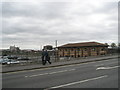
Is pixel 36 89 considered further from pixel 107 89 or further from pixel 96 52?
pixel 96 52

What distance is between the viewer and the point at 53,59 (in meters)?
23.0

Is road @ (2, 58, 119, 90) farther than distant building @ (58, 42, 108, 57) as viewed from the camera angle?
No

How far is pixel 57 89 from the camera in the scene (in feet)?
21.2

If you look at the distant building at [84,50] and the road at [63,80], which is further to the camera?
the distant building at [84,50]

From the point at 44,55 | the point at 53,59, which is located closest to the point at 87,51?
the point at 53,59

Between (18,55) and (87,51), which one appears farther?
(87,51)

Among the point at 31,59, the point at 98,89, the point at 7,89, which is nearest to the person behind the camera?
the point at 98,89

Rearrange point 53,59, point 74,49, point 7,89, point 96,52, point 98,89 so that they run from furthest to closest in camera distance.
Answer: point 74,49, point 96,52, point 53,59, point 7,89, point 98,89

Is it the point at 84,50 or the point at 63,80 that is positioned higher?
the point at 84,50

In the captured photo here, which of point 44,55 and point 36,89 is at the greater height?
point 44,55

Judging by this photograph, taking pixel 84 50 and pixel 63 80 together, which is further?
pixel 84 50

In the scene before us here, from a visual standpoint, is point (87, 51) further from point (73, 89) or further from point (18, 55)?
point (73, 89)

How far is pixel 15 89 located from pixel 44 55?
1036 centimetres

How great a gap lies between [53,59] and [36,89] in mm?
16483
